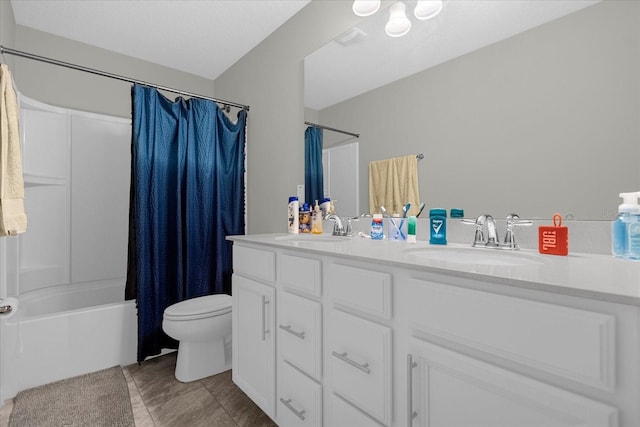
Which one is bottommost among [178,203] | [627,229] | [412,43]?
[627,229]

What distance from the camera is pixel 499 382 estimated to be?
0.65m

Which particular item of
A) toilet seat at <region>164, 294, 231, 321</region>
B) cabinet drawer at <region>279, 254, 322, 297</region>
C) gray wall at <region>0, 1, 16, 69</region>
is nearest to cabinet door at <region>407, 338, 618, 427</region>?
cabinet drawer at <region>279, 254, 322, 297</region>

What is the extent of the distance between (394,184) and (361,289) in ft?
2.53

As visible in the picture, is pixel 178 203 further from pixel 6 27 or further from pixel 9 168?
pixel 6 27

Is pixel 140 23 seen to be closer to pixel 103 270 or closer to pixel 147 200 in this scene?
pixel 147 200

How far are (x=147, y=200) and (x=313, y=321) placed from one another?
1469 millimetres

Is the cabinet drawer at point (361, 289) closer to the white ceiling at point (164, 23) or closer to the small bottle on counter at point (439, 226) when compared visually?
the small bottle on counter at point (439, 226)

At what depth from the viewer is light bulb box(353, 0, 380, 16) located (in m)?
1.56

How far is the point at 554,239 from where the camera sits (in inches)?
38.8

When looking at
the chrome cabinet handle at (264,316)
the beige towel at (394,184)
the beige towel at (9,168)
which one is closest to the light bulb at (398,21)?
the beige towel at (394,184)

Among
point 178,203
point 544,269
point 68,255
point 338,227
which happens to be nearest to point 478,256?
point 544,269

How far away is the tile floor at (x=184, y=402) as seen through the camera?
1493 millimetres

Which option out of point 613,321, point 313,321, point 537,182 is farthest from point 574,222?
point 313,321

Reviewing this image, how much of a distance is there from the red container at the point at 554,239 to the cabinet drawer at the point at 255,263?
987mm
